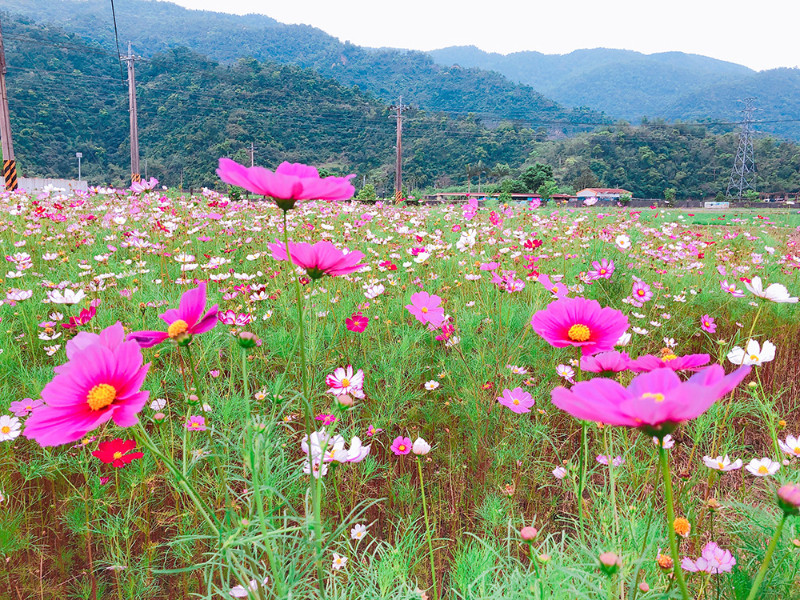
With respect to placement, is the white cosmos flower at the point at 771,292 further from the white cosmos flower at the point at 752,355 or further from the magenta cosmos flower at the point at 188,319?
the magenta cosmos flower at the point at 188,319

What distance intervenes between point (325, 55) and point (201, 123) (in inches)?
2554

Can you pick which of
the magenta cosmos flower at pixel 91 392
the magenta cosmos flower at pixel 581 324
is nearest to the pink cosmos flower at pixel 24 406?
the magenta cosmos flower at pixel 91 392

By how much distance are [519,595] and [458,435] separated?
637 mm

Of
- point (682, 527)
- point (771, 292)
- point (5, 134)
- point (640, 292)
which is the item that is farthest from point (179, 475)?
point (5, 134)

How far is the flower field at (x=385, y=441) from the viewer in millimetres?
465

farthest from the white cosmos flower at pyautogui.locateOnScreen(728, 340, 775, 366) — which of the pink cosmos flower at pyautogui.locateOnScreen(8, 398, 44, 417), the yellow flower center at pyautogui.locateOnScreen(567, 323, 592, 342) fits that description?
the pink cosmos flower at pyautogui.locateOnScreen(8, 398, 44, 417)

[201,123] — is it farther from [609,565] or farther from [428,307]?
[609,565]

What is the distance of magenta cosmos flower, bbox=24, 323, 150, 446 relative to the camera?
417 millimetres

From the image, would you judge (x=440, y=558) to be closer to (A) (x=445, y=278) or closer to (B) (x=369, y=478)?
(B) (x=369, y=478)

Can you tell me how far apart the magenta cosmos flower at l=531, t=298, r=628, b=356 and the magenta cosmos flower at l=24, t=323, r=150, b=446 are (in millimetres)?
477

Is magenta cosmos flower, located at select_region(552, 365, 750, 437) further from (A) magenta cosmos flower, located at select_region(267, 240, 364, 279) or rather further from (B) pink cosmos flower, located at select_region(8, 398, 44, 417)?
(B) pink cosmos flower, located at select_region(8, 398, 44, 417)

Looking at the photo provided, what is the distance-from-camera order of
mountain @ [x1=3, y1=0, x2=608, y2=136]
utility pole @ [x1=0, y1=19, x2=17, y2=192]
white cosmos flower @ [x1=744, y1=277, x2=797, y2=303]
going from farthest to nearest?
mountain @ [x1=3, y1=0, x2=608, y2=136] < utility pole @ [x1=0, y1=19, x2=17, y2=192] < white cosmos flower @ [x1=744, y1=277, x2=797, y2=303]

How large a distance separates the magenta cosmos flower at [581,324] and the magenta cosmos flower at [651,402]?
0.20 metres

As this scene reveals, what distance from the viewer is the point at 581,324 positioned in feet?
2.01
